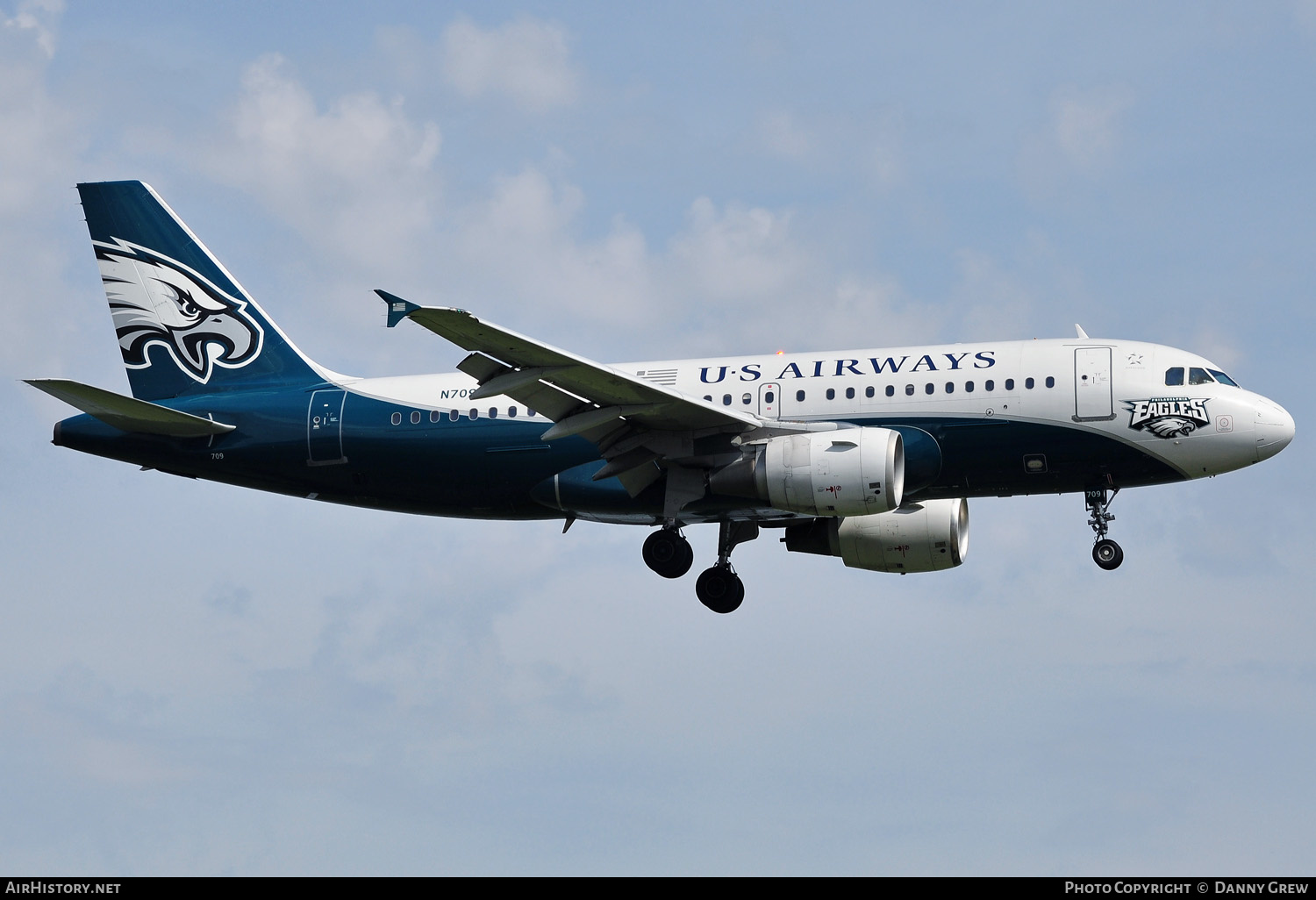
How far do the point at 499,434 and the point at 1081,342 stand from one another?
12.3 meters

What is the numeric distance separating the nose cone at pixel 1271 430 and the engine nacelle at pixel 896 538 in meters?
7.53

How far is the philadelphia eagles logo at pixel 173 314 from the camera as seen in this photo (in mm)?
39344

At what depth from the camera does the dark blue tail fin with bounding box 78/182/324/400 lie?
39.1m

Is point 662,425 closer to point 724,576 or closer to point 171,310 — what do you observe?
point 724,576

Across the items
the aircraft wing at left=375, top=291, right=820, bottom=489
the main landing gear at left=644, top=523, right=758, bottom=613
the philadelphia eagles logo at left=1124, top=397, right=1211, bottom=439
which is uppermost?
the philadelphia eagles logo at left=1124, top=397, right=1211, bottom=439

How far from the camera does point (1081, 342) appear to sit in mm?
33969

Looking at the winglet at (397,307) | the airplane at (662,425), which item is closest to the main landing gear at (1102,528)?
the airplane at (662,425)

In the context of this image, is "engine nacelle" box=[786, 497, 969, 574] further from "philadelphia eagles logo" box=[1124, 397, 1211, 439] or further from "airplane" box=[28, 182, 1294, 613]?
"philadelphia eagles logo" box=[1124, 397, 1211, 439]

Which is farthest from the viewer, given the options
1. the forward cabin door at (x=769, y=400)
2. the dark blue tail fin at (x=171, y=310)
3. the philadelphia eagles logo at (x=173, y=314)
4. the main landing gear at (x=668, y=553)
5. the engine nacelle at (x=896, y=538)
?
the philadelphia eagles logo at (x=173, y=314)

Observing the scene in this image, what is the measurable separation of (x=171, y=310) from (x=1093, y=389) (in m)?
21.4

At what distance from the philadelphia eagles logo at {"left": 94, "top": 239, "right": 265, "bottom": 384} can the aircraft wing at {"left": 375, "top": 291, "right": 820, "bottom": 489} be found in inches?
370

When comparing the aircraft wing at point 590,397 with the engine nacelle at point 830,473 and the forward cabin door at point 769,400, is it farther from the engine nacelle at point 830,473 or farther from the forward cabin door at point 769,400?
the engine nacelle at point 830,473

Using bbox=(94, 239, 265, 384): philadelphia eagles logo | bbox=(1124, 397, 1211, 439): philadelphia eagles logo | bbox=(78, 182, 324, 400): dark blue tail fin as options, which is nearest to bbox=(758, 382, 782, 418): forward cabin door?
bbox=(1124, 397, 1211, 439): philadelphia eagles logo
